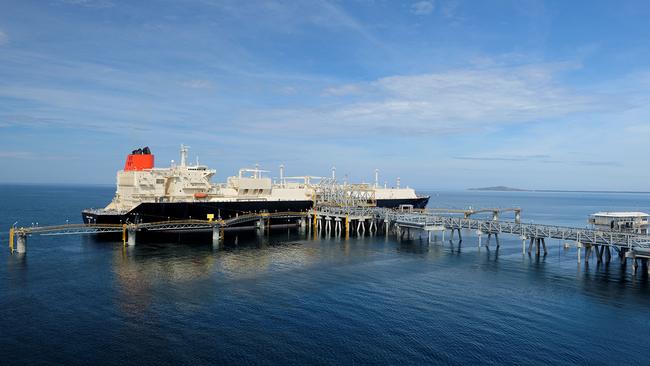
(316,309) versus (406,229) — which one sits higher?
(406,229)

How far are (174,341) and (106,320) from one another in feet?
23.7

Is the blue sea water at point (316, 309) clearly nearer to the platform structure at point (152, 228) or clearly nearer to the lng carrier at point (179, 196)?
the platform structure at point (152, 228)

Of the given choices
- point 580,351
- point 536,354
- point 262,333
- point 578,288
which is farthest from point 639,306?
point 262,333

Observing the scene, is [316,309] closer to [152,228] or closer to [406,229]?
[152,228]

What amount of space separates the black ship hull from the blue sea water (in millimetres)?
17222

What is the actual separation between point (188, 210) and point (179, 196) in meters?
3.22

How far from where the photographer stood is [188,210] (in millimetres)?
78875

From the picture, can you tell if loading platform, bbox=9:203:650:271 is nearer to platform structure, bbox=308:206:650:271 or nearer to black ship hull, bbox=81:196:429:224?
platform structure, bbox=308:206:650:271

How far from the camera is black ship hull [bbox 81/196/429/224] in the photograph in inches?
2879

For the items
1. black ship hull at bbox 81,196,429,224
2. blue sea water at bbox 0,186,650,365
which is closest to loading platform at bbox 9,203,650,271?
black ship hull at bbox 81,196,429,224

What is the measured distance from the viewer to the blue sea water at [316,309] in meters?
26.4

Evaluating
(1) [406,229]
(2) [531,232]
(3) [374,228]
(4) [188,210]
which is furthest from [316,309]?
(1) [406,229]

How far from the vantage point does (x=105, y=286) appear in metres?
40.4

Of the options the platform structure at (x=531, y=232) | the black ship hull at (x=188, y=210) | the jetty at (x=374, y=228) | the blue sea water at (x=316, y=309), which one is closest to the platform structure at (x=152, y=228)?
the jetty at (x=374, y=228)
